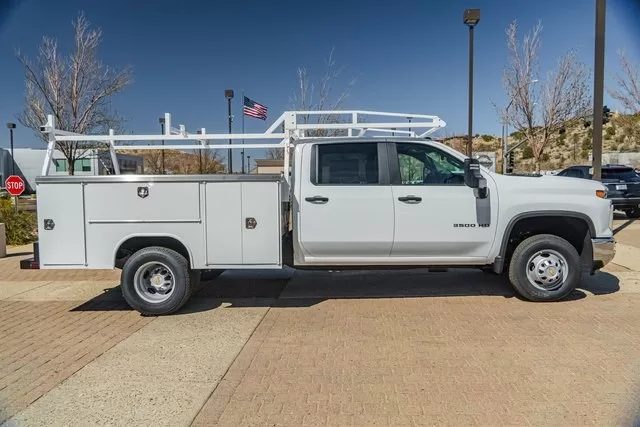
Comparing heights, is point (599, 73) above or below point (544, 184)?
above

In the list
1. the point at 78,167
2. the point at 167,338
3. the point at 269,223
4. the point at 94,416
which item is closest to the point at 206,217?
the point at 269,223

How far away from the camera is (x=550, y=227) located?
6.31 m

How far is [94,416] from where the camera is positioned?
3.49m

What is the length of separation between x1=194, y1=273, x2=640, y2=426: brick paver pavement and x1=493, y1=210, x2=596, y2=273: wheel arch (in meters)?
0.62

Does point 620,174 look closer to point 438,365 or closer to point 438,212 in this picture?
point 438,212

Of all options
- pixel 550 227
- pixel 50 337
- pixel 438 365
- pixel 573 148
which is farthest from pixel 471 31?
pixel 573 148

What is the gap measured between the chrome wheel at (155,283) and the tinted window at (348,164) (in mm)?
2122

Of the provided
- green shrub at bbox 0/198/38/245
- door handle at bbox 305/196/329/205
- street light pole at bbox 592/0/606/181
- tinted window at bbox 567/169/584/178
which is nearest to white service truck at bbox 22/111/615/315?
door handle at bbox 305/196/329/205

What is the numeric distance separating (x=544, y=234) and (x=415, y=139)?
200 cm

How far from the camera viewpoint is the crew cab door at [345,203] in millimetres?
5863

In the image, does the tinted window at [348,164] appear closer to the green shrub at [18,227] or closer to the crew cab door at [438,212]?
the crew cab door at [438,212]

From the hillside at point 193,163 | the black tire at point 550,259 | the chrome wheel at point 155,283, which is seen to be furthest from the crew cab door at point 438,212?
the hillside at point 193,163

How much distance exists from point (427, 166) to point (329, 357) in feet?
8.96

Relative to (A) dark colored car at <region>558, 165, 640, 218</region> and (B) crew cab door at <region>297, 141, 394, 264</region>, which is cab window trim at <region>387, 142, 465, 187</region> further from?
(A) dark colored car at <region>558, 165, 640, 218</region>
